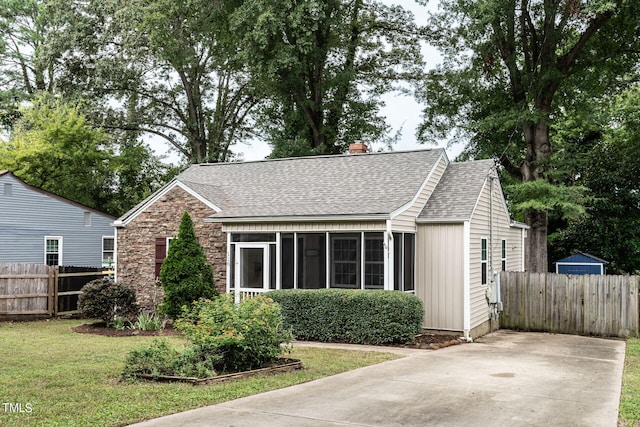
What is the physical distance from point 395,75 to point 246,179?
16.1 metres

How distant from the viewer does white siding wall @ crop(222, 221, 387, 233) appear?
1541cm

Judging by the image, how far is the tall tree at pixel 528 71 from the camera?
79.7ft

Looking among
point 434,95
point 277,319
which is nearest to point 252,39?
point 434,95

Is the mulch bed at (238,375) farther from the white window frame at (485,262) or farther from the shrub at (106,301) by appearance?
the white window frame at (485,262)

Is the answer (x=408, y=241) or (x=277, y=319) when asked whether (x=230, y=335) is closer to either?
(x=277, y=319)

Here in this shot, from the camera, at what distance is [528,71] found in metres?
25.7

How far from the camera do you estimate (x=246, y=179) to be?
20.9 m

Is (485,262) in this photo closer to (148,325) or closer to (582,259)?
(148,325)

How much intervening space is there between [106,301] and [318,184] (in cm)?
674

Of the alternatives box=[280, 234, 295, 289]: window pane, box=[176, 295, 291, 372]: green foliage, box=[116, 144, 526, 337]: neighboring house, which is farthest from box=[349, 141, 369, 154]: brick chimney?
box=[176, 295, 291, 372]: green foliage

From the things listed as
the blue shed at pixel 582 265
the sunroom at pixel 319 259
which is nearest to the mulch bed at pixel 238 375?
the sunroom at pixel 319 259

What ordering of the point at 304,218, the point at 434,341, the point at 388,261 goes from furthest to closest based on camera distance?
the point at 304,218
the point at 388,261
the point at 434,341

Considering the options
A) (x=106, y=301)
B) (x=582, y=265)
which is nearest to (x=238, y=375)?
(x=106, y=301)

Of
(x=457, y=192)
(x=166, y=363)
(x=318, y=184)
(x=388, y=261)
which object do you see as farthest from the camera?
(x=318, y=184)
